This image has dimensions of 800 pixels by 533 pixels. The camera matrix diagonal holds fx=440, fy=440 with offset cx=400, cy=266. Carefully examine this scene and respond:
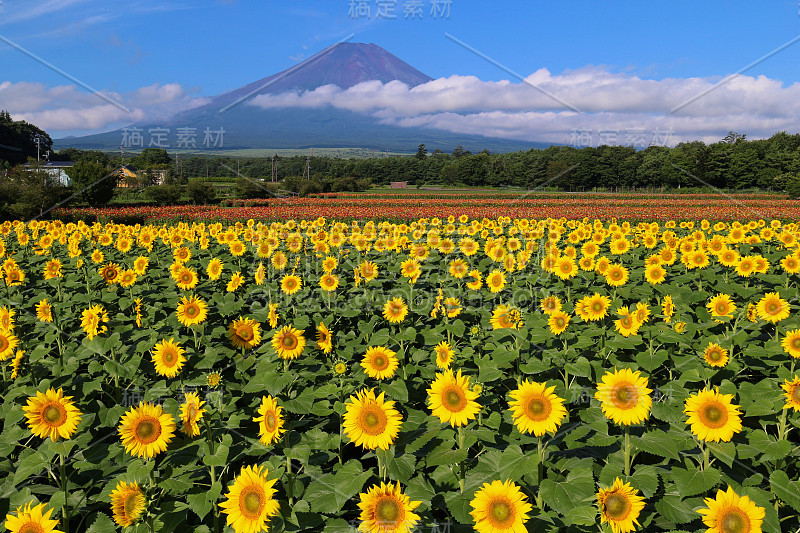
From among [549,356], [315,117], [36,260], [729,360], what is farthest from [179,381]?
[315,117]

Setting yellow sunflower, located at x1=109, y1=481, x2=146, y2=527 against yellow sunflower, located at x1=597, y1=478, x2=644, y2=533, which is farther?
yellow sunflower, located at x1=109, y1=481, x2=146, y2=527

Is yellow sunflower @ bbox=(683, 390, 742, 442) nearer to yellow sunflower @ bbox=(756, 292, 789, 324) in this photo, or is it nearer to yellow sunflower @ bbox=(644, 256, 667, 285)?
yellow sunflower @ bbox=(756, 292, 789, 324)

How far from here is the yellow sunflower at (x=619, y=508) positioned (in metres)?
2.43

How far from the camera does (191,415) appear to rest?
315 centimetres

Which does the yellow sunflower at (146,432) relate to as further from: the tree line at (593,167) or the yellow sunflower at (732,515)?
the tree line at (593,167)

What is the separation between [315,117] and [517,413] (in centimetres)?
18484

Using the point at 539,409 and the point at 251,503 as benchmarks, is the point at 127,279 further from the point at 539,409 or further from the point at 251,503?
the point at 539,409

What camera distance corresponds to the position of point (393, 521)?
2229 mm

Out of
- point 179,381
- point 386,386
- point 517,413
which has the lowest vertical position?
point 179,381

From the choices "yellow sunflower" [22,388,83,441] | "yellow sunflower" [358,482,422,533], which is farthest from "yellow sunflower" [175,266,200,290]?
"yellow sunflower" [358,482,422,533]

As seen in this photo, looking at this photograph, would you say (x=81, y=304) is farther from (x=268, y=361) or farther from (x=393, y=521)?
(x=393, y=521)

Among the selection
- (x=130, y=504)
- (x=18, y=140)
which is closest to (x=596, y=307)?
(x=130, y=504)

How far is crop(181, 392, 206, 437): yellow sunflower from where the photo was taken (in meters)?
3.13

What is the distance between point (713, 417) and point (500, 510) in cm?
159
